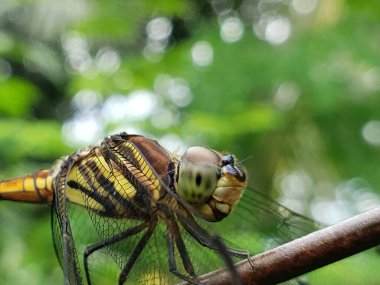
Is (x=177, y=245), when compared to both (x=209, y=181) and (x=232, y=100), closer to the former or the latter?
(x=209, y=181)

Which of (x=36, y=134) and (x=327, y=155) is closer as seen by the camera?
(x=36, y=134)

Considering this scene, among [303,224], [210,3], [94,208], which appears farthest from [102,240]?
[210,3]

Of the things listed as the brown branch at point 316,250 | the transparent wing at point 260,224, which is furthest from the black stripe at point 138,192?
the brown branch at point 316,250

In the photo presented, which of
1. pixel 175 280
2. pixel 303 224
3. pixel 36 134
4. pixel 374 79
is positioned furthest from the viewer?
pixel 374 79

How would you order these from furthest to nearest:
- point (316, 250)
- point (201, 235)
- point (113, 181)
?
point (113, 181)
point (201, 235)
point (316, 250)

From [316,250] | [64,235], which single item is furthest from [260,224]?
[316,250]

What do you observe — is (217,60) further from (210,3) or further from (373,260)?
(210,3)
